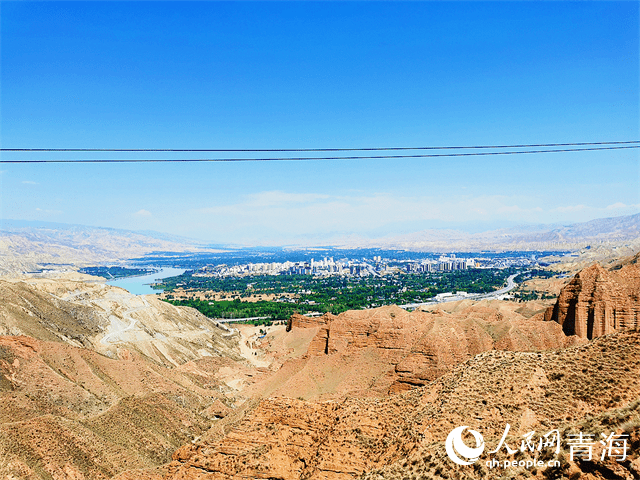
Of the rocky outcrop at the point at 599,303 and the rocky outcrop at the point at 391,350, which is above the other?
the rocky outcrop at the point at 599,303

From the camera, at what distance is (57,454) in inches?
845

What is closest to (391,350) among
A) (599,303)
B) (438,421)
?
(438,421)

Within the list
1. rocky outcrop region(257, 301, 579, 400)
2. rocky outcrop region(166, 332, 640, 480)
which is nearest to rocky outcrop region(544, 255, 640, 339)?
rocky outcrop region(257, 301, 579, 400)

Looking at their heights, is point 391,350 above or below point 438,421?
below

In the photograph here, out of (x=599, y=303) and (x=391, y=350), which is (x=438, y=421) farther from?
(x=599, y=303)

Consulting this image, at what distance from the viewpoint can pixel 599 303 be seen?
1372 inches

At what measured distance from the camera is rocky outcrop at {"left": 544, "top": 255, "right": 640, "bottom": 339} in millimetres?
34219

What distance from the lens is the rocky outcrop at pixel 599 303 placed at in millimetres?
34219

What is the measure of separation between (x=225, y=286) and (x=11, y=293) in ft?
383

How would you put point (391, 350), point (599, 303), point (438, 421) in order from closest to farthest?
point (438, 421), point (391, 350), point (599, 303)

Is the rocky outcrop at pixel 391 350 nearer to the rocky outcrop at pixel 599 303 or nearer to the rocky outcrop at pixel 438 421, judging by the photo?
the rocky outcrop at pixel 599 303

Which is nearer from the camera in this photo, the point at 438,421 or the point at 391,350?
the point at 438,421

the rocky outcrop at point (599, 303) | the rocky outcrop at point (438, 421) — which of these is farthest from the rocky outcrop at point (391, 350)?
the rocky outcrop at point (438, 421)

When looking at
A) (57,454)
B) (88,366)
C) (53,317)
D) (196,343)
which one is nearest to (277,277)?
(196,343)
